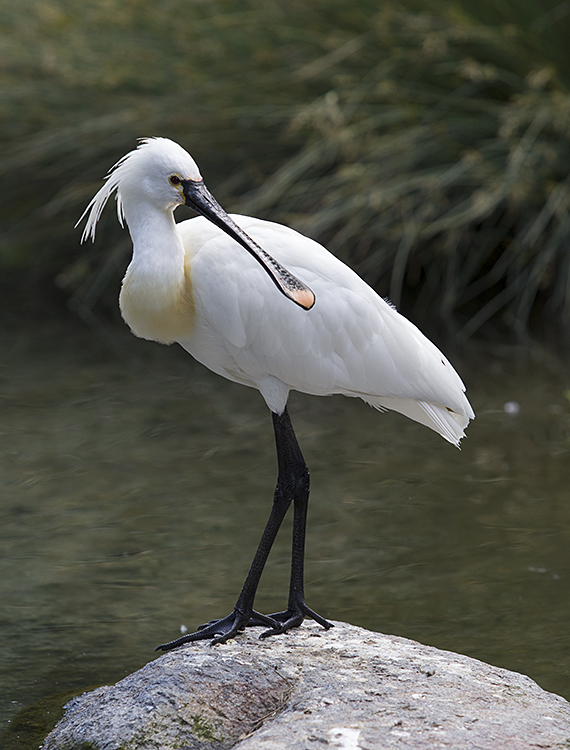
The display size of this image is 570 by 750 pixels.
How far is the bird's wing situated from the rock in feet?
2.86

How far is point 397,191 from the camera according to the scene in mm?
8367

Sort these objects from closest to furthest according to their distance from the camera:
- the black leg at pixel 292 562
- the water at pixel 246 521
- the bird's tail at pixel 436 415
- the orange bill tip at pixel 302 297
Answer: the orange bill tip at pixel 302 297 → the black leg at pixel 292 562 → the bird's tail at pixel 436 415 → the water at pixel 246 521

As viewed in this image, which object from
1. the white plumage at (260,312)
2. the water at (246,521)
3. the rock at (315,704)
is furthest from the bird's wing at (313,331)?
the water at (246,521)

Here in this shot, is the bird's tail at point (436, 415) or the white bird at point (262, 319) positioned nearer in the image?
the white bird at point (262, 319)

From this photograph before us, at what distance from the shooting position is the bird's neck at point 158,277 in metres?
3.45

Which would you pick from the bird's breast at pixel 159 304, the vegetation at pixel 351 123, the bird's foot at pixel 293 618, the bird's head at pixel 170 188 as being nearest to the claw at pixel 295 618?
the bird's foot at pixel 293 618

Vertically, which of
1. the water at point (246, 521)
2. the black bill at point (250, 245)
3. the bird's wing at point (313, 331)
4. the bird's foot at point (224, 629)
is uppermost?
the black bill at point (250, 245)

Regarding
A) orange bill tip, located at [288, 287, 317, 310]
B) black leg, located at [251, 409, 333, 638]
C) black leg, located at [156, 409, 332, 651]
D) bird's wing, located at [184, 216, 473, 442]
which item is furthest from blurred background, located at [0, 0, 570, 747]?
orange bill tip, located at [288, 287, 317, 310]

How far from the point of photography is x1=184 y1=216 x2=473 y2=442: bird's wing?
3537mm

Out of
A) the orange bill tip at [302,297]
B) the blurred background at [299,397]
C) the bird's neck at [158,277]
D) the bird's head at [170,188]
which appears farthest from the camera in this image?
the blurred background at [299,397]

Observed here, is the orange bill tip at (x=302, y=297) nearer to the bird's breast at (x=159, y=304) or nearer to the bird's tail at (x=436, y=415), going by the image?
the bird's breast at (x=159, y=304)

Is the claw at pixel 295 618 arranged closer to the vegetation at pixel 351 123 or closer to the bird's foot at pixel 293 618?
the bird's foot at pixel 293 618

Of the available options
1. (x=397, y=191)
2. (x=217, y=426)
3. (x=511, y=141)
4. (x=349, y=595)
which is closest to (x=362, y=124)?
(x=397, y=191)

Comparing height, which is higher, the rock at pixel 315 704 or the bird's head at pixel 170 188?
the bird's head at pixel 170 188
